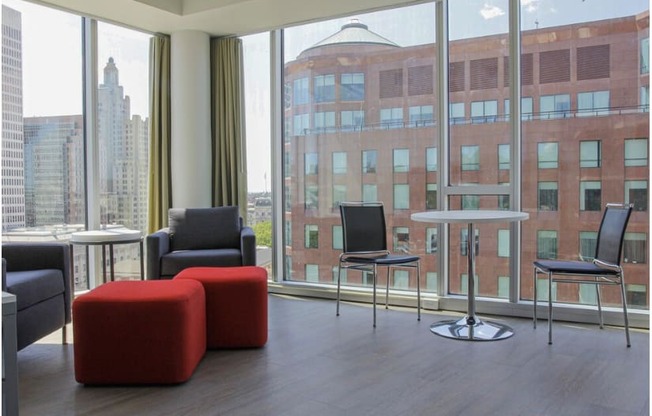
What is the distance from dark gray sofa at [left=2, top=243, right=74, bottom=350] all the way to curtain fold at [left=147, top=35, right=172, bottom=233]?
6.06 feet

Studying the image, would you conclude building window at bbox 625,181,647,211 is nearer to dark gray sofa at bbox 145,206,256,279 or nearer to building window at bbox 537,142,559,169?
building window at bbox 537,142,559,169

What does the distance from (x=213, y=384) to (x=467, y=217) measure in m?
1.85

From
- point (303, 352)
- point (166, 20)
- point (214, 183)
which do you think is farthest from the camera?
point (214, 183)

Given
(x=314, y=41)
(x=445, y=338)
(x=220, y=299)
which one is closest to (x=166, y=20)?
(x=314, y=41)

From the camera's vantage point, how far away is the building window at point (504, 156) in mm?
4184

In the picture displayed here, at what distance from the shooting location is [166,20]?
4.98 meters

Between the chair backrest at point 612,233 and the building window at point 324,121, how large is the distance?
2.45 m

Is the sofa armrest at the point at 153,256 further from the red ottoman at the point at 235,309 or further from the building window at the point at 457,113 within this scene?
the building window at the point at 457,113

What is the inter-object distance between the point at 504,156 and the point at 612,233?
106cm

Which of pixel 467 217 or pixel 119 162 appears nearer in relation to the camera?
pixel 467 217

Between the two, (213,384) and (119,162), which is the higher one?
(119,162)

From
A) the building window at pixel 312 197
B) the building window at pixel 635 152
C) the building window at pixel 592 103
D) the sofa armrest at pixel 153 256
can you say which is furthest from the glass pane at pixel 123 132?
the building window at pixel 635 152

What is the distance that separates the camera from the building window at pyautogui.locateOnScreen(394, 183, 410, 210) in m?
4.64

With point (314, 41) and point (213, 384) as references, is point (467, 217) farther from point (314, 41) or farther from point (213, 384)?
point (314, 41)
